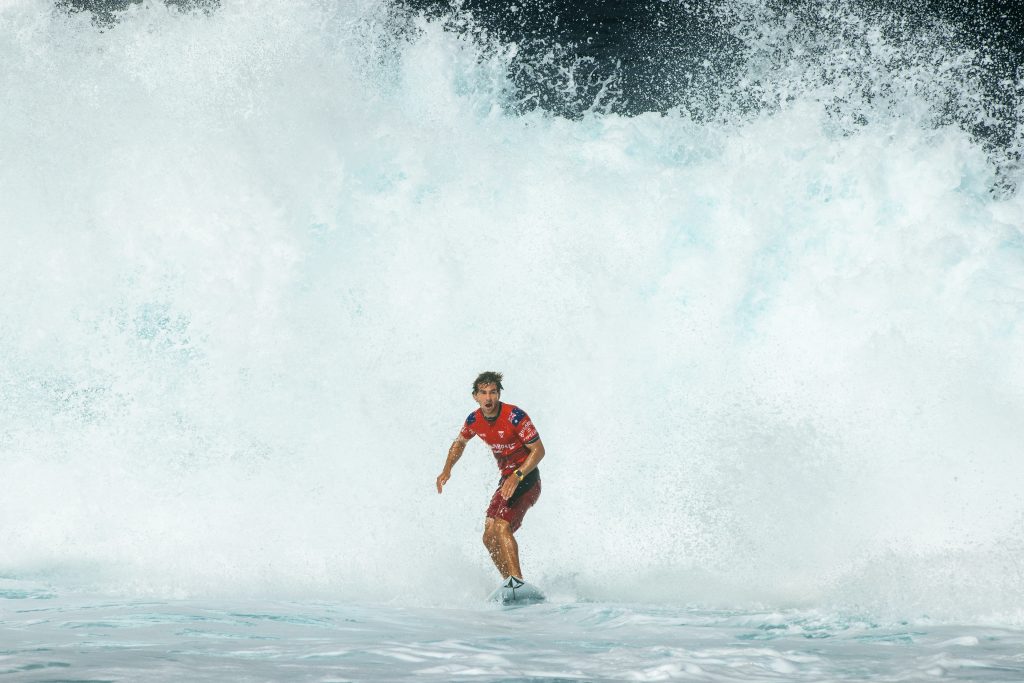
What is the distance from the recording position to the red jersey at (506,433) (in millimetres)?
6891

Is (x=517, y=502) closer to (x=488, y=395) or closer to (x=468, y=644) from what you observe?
(x=488, y=395)

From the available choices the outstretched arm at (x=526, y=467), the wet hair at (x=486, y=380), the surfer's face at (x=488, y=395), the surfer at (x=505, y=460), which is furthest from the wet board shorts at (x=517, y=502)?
the wet hair at (x=486, y=380)

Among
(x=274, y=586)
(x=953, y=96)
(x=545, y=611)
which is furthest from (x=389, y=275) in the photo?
(x=953, y=96)

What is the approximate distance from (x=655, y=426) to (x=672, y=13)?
697cm

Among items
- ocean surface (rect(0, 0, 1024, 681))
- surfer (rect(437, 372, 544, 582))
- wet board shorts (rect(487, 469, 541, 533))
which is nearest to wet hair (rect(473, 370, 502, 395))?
surfer (rect(437, 372, 544, 582))

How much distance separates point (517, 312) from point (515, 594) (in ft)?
16.5

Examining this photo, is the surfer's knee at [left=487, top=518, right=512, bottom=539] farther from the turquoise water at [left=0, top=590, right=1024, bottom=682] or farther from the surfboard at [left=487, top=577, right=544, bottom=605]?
the turquoise water at [left=0, top=590, right=1024, bottom=682]

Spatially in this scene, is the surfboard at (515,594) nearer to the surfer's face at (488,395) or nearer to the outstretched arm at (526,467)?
the outstretched arm at (526,467)

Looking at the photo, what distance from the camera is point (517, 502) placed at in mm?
6895

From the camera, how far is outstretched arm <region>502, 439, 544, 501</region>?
262 inches

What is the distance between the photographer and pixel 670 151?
12367mm

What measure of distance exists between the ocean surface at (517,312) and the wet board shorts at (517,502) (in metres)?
0.65

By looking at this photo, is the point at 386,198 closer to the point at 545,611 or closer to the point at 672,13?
the point at 672,13

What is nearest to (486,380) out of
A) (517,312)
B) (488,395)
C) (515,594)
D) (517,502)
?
(488,395)
